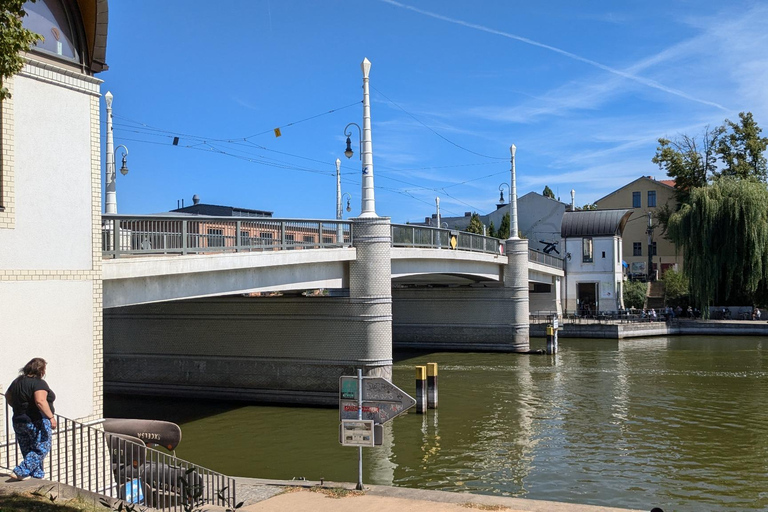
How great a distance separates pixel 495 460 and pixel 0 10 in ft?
43.3

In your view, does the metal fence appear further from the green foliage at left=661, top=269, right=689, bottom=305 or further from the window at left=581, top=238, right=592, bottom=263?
the green foliage at left=661, top=269, right=689, bottom=305

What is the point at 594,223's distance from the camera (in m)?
59.2

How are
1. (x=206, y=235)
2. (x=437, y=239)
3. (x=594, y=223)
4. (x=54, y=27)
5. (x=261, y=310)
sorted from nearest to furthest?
(x=54, y=27), (x=206, y=235), (x=261, y=310), (x=437, y=239), (x=594, y=223)

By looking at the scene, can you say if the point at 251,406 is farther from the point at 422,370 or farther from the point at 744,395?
the point at 744,395

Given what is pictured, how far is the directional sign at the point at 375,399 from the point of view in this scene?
38.5ft

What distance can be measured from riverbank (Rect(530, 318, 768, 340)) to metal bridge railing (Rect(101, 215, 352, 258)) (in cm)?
2867

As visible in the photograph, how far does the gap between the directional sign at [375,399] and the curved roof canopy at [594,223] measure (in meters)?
49.6

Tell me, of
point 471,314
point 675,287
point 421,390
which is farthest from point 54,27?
point 675,287

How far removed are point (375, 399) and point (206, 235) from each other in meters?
7.09

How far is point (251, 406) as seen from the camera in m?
22.8

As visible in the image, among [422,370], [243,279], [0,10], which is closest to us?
[0,10]

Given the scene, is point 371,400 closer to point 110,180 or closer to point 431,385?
point 431,385

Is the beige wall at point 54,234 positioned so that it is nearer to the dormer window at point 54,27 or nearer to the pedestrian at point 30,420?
the dormer window at point 54,27

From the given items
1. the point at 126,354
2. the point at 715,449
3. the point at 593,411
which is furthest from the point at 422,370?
the point at 126,354
